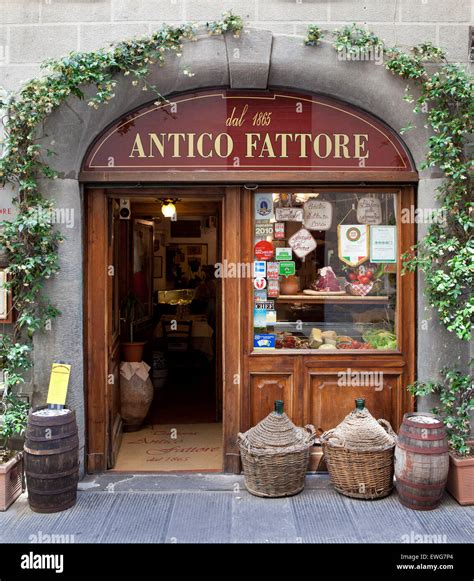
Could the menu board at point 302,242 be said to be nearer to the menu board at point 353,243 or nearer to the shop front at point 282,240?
the shop front at point 282,240

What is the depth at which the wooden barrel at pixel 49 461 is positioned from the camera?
14.4 ft

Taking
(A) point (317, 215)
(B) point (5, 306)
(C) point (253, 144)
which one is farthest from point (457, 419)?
(B) point (5, 306)

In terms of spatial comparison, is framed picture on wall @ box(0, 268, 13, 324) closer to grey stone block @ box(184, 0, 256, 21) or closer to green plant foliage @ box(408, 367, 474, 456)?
grey stone block @ box(184, 0, 256, 21)

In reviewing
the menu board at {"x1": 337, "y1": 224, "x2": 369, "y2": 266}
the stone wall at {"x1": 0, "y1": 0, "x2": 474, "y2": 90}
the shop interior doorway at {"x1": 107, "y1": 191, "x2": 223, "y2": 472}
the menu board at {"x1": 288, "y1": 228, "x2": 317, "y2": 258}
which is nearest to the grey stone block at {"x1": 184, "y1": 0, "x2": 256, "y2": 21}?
the stone wall at {"x1": 0, "y1": 0, "x2": 474, "y2": 90}

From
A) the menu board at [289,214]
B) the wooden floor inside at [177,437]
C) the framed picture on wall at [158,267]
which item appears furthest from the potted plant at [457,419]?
the framed picture on wall at [158,267]

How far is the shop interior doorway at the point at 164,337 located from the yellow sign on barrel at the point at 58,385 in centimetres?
65

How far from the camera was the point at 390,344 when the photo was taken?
5.33 m

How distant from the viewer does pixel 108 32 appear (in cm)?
502

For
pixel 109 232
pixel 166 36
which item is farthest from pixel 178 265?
pixel 166 36

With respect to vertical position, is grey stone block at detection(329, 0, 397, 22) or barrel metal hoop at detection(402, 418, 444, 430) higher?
grey stone block at detection(329, 0, 397, 22)

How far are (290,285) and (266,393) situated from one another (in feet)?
3.37

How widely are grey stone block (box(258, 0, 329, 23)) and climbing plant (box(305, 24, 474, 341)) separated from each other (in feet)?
0.76

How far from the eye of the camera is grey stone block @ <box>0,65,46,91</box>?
16.6ft
